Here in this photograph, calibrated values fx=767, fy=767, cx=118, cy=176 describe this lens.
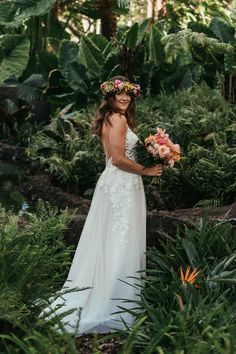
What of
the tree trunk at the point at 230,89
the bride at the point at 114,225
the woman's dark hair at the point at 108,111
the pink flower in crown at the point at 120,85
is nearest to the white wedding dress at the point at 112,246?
the bride at the point at 114,225

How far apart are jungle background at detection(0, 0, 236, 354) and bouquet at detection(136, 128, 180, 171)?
1.69ft

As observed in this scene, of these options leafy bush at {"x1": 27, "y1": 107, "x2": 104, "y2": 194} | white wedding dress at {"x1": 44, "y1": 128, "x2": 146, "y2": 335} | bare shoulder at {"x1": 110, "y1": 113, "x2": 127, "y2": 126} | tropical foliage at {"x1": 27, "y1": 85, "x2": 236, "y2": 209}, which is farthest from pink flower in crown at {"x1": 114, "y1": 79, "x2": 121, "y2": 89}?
leafy bush at {"x1": 27, "y1": 107, "x2": 104, "y2": 194}

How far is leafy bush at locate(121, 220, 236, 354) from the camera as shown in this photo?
A: 3617 mm

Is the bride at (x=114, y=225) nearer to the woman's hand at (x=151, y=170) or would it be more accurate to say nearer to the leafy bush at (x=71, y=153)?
the woman's hand at (x=151, y=170)

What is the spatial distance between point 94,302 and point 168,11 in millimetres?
11836

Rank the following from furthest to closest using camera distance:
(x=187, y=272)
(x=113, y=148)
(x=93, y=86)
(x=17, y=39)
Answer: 1. (x=17, y=39)
2. (x=93, y=86)
3. (x=113, y=148)
4. (x=187, y=272)

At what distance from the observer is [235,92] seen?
37.4 ft

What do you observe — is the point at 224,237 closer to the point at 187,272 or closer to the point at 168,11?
the point at 187,272

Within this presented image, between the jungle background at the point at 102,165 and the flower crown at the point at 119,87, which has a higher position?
the flower crown at the point at 119,87

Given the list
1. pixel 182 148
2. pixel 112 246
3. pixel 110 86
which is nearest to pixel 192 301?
pixel 112 246

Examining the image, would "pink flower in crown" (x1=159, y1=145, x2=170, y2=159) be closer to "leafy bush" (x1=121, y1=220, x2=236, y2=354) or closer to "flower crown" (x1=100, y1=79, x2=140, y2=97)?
"flower crown" (x1=100, y1=79, x2=140, y2=97)

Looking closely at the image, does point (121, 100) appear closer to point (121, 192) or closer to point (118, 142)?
point (118, 142)

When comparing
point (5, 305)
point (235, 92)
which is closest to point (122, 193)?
point (5, 305)

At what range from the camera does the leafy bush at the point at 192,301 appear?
142 inches
